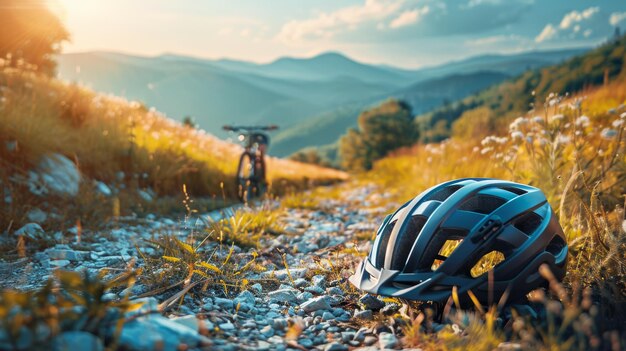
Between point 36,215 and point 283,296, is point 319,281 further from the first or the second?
point 36,215

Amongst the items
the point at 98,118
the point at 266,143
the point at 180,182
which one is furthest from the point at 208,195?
the point at 98,118

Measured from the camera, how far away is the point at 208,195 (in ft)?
40.0

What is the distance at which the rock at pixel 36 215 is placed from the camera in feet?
22.5

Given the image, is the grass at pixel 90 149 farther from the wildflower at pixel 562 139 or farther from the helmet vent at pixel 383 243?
the wildflower at pixel 562 139

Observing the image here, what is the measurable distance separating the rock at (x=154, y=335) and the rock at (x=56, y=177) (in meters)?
6.05

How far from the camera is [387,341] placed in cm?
341

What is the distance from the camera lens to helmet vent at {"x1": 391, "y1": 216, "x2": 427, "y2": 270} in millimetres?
4066

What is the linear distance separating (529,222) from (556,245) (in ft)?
1.19

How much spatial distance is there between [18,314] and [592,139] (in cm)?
861

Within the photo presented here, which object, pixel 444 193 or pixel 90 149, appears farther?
pixel 90 149

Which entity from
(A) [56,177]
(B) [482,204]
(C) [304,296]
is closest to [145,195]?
(A) [56,177]

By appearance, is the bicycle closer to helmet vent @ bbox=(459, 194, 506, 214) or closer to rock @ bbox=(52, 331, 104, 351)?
helmet vent @ bbox=(459, 194, 506, 214)

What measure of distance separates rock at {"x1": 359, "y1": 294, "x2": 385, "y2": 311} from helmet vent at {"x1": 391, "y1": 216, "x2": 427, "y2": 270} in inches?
18.8

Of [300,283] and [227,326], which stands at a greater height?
[227,326]
